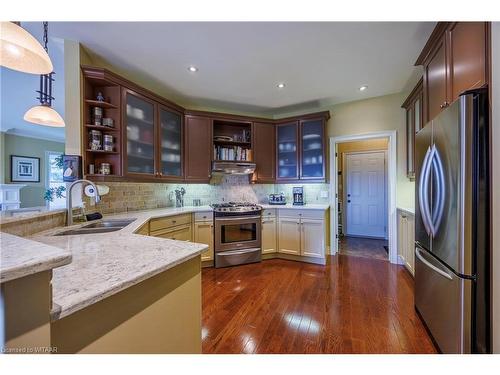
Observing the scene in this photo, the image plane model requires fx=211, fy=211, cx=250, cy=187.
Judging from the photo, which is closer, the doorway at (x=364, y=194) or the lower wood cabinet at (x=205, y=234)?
the lower wood cabinet at (x=205, y=234)

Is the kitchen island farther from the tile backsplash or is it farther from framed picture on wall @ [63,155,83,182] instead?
the tile backsplash

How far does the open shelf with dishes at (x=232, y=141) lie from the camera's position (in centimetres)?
361

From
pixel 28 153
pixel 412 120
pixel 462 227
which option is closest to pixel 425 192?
pixel 462 227

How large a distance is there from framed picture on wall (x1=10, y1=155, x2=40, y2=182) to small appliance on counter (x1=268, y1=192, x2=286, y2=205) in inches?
243

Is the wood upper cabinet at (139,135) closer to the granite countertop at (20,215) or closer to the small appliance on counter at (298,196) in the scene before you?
the granite countertop at (20,215)

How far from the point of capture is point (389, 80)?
9.20 ft

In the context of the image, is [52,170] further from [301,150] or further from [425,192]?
[425,192]

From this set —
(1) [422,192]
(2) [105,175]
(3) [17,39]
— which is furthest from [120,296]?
(1) [422,192]

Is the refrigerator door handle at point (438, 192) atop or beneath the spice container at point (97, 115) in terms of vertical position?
beneath

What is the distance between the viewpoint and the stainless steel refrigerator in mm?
1192

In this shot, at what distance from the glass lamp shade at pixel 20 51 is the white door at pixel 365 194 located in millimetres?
5250

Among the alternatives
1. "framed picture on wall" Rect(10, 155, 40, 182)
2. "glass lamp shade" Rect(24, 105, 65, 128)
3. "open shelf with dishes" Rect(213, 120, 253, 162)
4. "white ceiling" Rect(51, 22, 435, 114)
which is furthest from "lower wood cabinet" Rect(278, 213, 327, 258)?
"framed picture on wall" Rect(10, 155, 40, 182)

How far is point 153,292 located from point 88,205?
1.86m

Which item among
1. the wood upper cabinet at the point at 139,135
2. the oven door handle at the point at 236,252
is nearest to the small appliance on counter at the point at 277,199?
the oven door handle at the point at 236,252
